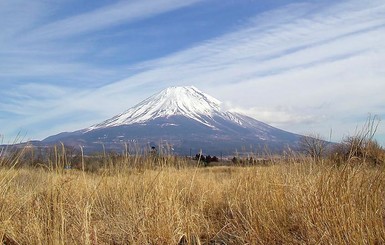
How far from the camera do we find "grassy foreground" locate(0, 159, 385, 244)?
149 inches

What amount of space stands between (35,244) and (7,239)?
1.33ft

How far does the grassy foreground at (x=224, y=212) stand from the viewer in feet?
12.4

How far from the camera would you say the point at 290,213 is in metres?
4.94

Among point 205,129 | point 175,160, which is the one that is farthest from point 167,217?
point 205,129

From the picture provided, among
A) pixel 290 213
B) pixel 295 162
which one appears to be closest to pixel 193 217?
pixel 290 213

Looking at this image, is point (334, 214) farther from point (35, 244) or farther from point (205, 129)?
point (205, 129)

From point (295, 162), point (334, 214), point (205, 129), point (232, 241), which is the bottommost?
point (232, 241)

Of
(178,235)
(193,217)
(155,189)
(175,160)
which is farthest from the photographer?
(175,160)

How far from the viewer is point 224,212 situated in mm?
6008

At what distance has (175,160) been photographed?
8797mm

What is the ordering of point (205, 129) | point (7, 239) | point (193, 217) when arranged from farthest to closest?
point (205, 129) < point (193, 217) < point (7, 239)

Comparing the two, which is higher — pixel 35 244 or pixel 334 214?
pixel 334 214

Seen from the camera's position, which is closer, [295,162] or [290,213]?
[290,213]

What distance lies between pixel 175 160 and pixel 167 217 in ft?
12.8
